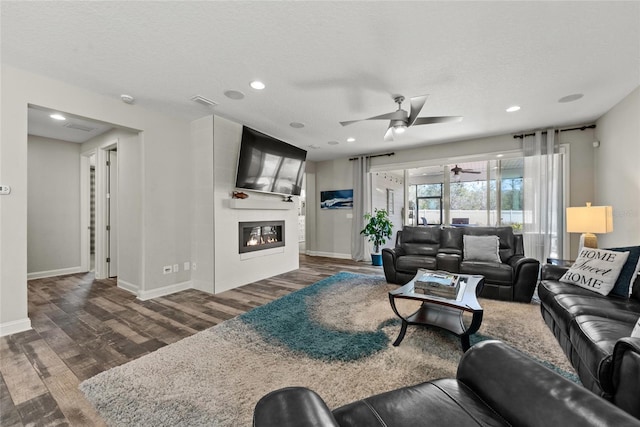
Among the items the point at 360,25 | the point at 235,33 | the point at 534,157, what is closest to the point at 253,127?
the point at 235,33

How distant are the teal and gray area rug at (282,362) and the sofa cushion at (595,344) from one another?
29cm

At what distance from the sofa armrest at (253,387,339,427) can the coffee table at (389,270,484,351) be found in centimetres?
163

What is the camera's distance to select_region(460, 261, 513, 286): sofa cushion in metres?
3.21

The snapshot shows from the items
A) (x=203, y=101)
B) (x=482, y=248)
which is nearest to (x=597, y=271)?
(x=482, y=248)

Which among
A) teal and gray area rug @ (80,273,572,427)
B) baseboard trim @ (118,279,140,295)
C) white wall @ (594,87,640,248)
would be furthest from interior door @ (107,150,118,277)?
white wall @ (594,87,640,248)

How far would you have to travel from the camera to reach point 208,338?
233 centimetres

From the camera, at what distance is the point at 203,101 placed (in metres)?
3.22

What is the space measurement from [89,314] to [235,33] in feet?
10.8

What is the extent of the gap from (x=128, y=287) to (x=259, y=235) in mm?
2027

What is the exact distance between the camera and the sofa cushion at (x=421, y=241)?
418 centimetres

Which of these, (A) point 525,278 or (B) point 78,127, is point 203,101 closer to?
(B) point 78,127

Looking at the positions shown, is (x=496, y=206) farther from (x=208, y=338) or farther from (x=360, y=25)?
(x=208, y=338)

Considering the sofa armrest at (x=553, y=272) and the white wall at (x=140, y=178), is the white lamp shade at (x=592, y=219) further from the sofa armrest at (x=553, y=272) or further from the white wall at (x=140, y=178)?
the white wall at (x=140, y=178)

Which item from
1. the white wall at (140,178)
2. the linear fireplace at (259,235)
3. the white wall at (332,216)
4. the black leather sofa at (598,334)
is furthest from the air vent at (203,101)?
the black leather sofa at (598,334)
